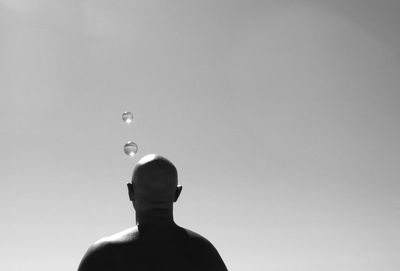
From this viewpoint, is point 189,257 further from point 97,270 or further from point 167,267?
point 97,270

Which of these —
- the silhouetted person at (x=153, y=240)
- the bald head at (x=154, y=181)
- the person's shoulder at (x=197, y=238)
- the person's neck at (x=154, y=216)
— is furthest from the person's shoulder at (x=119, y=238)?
the person's shoulder at (x=197, y=238)

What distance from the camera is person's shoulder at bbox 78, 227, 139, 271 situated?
7434mm

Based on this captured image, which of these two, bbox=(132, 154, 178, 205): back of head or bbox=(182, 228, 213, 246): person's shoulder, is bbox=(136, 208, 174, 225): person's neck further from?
bbox=(182, 228, 213, 246): person's shoulder

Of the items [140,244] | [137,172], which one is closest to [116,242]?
[140,244]

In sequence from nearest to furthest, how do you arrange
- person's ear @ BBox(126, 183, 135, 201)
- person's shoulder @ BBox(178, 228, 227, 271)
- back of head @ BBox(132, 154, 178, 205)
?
back of head @ BBox(132, 154, 178, 205)
person's shoulder @ BBox(178, 228, 227, 271)
person's ear @ BBox(126, 183, 135, 201)

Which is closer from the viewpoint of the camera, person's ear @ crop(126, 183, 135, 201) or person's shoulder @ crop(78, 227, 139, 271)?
person's shoulder @ crop(78, 227, 139, 271)

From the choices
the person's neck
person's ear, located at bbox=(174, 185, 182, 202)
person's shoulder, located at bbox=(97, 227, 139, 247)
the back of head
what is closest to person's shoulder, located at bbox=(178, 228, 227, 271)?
the person's neck

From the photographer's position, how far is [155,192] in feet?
25.2

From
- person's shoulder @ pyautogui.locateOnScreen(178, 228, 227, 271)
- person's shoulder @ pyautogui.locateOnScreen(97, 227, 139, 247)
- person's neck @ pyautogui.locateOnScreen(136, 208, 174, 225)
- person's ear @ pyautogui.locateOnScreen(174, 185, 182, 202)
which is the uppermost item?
person's ear @ pyautogui.locateOnScreen(174, 185, 182, 202)

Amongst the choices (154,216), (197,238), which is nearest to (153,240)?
(154,216)

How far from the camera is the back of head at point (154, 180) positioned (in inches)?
297

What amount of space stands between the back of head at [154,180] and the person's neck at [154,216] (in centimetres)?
10

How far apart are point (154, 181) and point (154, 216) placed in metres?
0.39

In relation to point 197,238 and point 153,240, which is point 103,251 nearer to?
point 153,240
